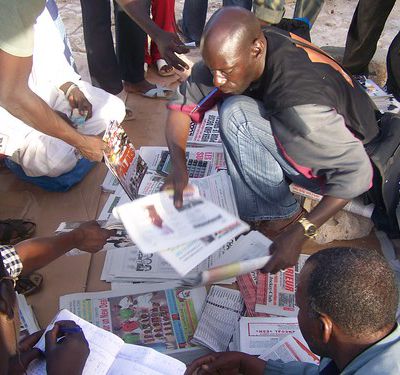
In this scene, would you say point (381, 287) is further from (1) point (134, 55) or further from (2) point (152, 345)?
(1) point (134, 55)

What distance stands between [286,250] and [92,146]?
87cm

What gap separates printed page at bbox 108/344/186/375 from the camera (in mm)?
1255

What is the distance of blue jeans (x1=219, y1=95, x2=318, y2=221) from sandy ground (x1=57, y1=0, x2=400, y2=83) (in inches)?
71.8

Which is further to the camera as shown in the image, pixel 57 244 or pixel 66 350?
pixel 57 244

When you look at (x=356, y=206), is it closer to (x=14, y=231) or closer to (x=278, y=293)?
(x=278, y=293)

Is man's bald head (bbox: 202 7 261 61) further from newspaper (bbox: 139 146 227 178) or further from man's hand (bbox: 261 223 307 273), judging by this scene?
newspaper (bbox: 139 146 227 178)

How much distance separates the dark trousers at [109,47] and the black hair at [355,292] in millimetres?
2132

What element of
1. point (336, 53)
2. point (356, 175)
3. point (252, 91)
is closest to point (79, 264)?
point (252, 91)

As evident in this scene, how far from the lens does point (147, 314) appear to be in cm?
171

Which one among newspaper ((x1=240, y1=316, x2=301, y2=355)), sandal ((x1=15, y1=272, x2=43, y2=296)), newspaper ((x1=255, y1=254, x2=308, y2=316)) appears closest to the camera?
newspaper ((x1=240, y1=316, x2=301, y2=355))

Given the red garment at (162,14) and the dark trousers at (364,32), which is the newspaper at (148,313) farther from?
the dark trousers at (364,32)

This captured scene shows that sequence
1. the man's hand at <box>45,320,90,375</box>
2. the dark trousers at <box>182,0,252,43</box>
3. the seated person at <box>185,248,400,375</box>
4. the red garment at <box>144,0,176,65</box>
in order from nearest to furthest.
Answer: the seated person at <box>185,248,400,375</box> → the man's hand at <box>45,320,90,375</box> → the red garment at <box>144,0,176,65</box> → the dark trousers at <box>182,0,252,43</box>

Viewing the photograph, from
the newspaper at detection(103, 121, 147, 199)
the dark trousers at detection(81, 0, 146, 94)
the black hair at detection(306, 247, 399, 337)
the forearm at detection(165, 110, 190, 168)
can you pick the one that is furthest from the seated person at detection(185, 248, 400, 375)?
the dark trousers at detection(81, 0, 146, 94)

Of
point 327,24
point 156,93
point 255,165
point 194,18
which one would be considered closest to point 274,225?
point 255,165
